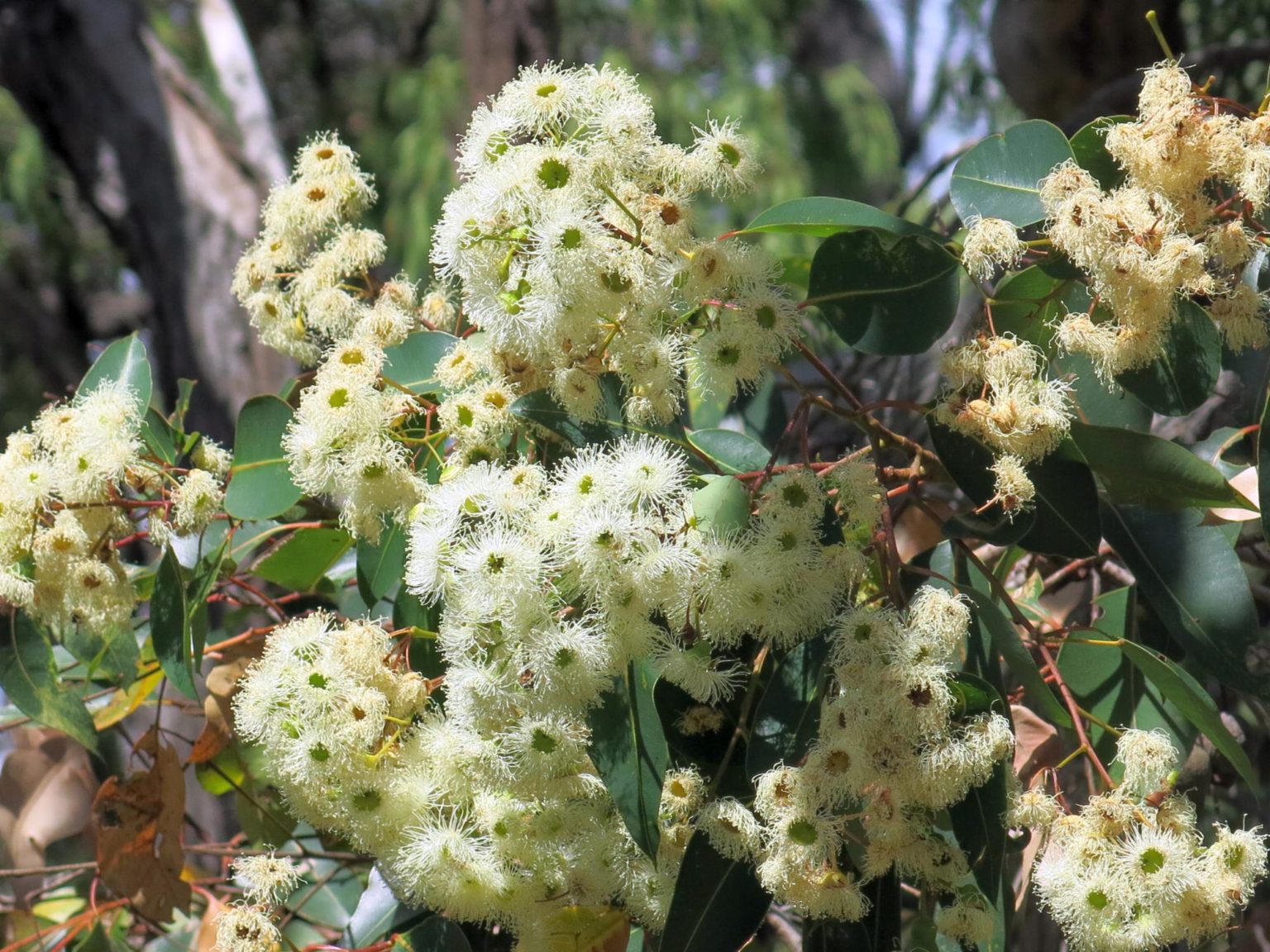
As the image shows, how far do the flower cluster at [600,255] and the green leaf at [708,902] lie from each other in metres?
0.33

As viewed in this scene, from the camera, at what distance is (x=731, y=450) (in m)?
1.18

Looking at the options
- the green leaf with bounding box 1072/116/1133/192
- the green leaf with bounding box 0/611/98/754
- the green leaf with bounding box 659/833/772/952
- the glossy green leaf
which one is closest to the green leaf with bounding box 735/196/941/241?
the green leaf with bounding box 1072/116/1133/192

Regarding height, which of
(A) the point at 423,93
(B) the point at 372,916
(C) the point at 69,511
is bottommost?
(A) the point at 423,93

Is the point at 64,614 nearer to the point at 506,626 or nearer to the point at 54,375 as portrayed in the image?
the point at 506,626

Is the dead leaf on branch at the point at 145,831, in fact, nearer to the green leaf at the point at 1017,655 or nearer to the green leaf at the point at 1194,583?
the green leaf at the point at 1017,655

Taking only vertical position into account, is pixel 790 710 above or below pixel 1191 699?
above

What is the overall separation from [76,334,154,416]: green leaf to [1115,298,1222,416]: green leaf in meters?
0.88

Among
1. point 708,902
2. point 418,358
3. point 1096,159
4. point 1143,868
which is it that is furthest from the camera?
point 418,358

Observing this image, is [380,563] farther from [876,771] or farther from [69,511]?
[876,771]

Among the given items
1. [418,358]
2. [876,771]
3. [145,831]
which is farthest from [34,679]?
[876,771]

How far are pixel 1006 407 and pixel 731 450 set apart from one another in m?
0.29

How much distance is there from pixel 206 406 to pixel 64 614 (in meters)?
2.22

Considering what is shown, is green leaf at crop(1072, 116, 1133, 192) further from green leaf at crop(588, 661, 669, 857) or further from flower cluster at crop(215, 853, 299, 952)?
flower cluster at crop(215, 853, 299, 952)

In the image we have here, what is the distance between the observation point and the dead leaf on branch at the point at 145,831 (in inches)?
53.3
